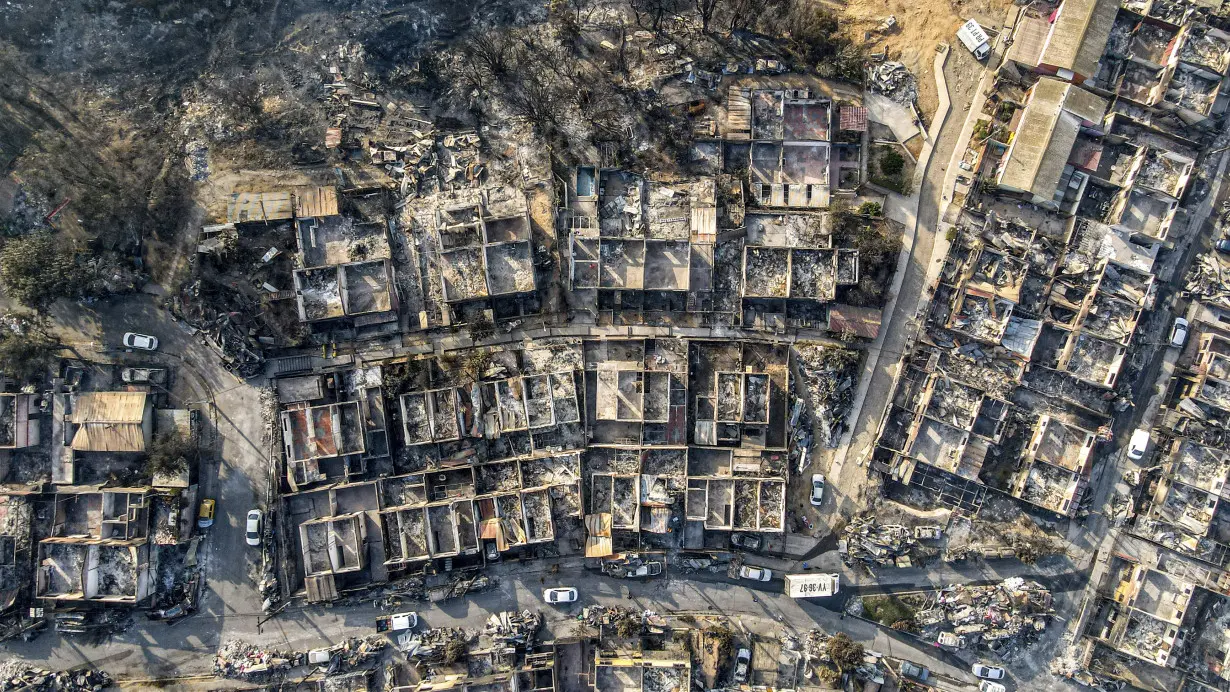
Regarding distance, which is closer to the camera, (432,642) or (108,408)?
(108,408)

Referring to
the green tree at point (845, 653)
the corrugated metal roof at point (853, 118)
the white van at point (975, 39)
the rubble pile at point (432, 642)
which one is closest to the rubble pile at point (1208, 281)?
the white van at point (975, 39)

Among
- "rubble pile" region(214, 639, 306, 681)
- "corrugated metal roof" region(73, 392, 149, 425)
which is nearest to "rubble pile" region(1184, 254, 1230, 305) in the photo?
"rubble pile" region(214, 639, 306, 681)

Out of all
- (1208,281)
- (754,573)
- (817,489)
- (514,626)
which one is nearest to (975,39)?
(1208,281)

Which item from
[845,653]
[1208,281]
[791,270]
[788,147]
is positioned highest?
[788,147]

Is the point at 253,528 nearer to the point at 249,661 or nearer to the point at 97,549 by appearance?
the point at 249,661

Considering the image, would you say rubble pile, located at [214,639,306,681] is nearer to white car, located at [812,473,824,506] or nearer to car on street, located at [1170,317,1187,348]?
white car, located at [812,473,824,506]

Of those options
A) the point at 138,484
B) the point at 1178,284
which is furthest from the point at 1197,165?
the point at 138,484

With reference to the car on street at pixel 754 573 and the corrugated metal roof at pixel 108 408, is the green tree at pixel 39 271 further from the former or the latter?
the car on street at pixel 754 573
